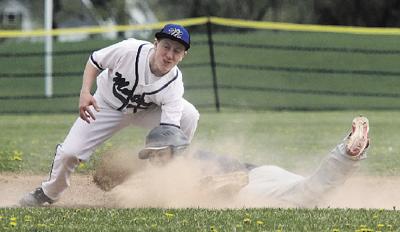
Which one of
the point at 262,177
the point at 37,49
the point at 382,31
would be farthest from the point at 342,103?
the point at 262,177

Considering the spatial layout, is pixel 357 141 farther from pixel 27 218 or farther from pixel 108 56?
pixel 27 218

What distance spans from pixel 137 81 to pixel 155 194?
0.89 metres

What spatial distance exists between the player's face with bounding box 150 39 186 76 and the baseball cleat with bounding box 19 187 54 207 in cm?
132

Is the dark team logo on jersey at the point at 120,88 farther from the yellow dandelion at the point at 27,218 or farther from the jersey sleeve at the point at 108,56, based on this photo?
the yellow dandelion at the point at 27,218

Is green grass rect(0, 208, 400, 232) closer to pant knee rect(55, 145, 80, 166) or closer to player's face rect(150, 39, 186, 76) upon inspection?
pant knee rect(55, 145, 80, 166)

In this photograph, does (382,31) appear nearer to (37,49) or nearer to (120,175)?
(120,175)

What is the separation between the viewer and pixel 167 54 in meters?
7.43

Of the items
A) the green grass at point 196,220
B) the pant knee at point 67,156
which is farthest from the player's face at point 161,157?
the green grass at point 196,220

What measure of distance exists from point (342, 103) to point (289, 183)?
44.0ft

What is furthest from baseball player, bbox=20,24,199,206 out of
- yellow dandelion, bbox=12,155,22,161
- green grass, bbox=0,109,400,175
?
yellow dandelion, bbox=12,155,22,161

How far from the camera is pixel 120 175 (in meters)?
8.23

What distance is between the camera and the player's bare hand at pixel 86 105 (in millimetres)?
7289

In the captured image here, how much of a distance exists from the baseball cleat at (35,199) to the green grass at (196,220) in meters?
0.82

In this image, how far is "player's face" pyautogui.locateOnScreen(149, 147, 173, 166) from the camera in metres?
7.41
